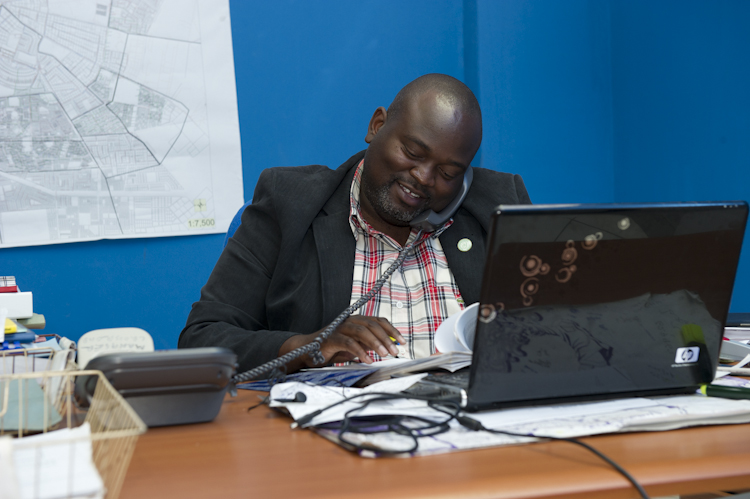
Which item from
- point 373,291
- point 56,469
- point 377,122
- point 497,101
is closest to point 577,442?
point 56,469

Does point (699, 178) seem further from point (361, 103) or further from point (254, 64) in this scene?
point (254, 64)

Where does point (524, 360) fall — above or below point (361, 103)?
below

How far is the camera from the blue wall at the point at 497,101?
82.0 inches

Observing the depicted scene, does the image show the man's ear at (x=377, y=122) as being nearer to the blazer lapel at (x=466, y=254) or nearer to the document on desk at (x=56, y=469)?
the blazer lapel at (x=466, y=254)

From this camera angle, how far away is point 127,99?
214 cm

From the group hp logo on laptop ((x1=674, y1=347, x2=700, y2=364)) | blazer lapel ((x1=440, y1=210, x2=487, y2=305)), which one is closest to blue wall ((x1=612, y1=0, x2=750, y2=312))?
blazer lapel ((x1=440, y1=210, x2=487, y2=305))

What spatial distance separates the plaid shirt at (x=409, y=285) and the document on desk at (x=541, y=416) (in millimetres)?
611

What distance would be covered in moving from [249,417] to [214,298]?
61 centimetres

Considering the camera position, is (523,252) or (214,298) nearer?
(523,252)

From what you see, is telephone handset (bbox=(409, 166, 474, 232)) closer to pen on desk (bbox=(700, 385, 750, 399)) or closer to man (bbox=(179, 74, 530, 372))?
man (bbox=(179, 74, 530, 372))

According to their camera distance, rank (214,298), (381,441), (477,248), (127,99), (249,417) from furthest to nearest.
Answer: (127,99)
(477,248)
(214,298)
(249,417)
(381,441)

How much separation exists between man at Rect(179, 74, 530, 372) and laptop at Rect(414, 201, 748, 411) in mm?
635

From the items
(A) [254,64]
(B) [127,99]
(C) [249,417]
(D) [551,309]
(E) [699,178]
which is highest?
(A) [254,64]

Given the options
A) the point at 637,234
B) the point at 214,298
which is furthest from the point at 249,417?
the point at 214,298
